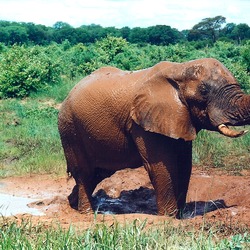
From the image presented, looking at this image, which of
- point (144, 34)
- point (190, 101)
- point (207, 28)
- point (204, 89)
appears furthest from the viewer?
point (144, 34)

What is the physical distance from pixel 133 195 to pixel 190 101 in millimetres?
2532

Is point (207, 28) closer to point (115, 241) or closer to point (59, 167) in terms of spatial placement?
point (59, 167)

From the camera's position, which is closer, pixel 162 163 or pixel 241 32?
pixel 162 163

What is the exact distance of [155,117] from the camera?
650 centimetres

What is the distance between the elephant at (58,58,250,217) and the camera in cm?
627

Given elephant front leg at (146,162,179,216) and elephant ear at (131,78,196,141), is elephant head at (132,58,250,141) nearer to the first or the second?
elephant ear at (131,78,196,141)

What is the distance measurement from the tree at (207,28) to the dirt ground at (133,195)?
44.6m

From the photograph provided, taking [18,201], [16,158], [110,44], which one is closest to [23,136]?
[16,158]

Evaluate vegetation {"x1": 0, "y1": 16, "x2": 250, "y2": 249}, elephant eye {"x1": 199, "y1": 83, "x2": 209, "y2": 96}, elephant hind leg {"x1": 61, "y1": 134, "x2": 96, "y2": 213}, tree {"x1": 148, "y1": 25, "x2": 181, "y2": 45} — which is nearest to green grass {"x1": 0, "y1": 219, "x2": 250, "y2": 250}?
vegetation {"x1": 0, "y1": 16, "x2": 250, "y2": 249}

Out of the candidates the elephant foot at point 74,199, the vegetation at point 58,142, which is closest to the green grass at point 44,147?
the vegetation at point 58,142

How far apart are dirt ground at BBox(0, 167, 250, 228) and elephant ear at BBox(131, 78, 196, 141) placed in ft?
3.11

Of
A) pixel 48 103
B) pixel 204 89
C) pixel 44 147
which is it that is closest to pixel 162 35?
pixel 48 103

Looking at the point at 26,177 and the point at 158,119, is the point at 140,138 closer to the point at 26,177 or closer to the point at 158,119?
the point at 158,119

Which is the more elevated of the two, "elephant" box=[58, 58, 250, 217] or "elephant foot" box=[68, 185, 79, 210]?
"elephant" box=[58, 58, 250, 217]
